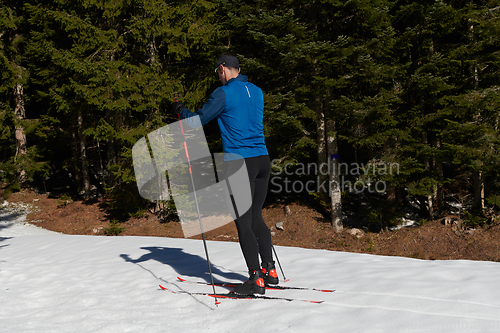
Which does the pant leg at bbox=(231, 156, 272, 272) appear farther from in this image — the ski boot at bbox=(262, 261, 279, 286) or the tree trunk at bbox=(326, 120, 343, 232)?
the tree trunk at bbox=(326, 120, 343, 232)

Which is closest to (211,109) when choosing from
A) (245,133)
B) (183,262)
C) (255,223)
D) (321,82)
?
(245,133)

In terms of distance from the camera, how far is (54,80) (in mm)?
15695

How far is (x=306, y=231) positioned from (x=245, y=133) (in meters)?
11.2

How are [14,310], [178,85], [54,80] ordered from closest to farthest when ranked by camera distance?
→ [14,310] < [178,85] < [54,80]

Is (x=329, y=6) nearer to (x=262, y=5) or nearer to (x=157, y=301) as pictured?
(x=262, y=5)

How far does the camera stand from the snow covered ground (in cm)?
242

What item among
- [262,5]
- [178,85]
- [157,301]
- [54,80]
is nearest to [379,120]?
[262,5]

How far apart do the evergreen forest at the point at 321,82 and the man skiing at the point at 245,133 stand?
867cm

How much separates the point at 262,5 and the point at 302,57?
326 cm

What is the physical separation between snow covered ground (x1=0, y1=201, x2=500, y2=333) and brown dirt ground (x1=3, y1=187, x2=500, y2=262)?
5193 millimetres

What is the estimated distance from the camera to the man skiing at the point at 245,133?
305 centimetres

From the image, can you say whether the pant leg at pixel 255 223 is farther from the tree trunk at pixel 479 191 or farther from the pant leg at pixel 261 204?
the tree trunk at pixel 479 191

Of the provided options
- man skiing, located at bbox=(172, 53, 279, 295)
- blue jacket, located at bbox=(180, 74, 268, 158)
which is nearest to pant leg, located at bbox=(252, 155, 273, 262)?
man skiing, located at bbox=(172, 53, 279, 295)

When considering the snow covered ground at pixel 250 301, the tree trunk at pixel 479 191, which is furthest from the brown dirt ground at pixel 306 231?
the snow covered ground at pixel 250 301
